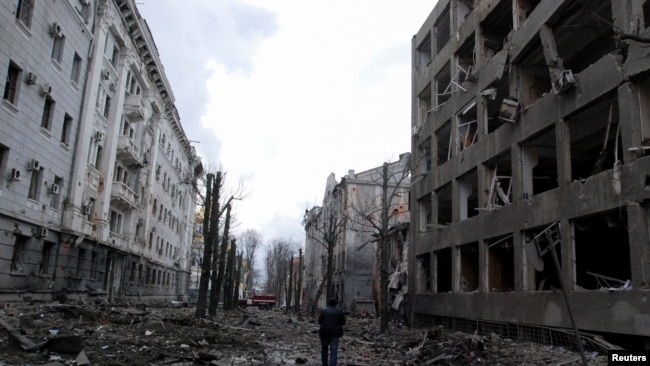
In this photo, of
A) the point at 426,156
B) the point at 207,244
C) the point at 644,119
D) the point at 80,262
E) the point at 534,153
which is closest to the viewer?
the point at 644,119

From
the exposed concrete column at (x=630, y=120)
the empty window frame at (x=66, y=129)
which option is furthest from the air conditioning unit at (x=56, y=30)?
the exposed concrete column at (x=630, y=120)

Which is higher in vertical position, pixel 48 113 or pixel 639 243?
pixel 48 113

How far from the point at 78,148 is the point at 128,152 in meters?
7.08

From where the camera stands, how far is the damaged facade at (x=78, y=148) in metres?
20.0

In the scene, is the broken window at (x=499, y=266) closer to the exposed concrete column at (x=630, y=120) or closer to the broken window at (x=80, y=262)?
the exposed concrete column at (x=630, y=120)

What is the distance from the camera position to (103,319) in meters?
16.6

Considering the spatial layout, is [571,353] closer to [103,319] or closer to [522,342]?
[522,342]

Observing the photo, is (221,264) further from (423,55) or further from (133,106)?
(423,55)

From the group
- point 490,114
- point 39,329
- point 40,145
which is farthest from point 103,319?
point 490,114

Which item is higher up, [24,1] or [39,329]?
[24,1]

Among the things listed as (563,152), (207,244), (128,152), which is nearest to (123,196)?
(128,152)

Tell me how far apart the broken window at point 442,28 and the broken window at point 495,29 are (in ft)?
17.0

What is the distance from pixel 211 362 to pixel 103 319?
7463mm

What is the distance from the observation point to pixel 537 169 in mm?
20953
